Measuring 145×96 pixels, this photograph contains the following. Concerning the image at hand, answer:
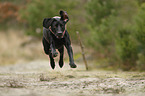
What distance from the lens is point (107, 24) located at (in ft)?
65.5

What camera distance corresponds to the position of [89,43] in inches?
875

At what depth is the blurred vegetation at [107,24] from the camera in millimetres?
16562

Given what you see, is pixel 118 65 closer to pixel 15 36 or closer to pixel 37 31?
pixel 37 31

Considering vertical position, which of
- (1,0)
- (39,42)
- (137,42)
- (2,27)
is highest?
(1,0)

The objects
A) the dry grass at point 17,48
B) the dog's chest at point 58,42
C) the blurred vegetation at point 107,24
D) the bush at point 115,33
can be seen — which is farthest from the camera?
the dry grass at point 17,48

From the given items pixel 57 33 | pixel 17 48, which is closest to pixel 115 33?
pixel 57 33

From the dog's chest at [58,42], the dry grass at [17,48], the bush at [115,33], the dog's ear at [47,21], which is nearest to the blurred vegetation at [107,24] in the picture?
the bush at [115,33]

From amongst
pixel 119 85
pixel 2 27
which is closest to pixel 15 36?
pixel 2 27

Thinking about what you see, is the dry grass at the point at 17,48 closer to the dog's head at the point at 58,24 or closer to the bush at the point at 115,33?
the bush at the point at 115,33

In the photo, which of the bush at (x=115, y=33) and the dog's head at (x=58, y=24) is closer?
the dog's head at (x=58, y=24)

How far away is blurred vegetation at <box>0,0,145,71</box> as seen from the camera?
16562 mm

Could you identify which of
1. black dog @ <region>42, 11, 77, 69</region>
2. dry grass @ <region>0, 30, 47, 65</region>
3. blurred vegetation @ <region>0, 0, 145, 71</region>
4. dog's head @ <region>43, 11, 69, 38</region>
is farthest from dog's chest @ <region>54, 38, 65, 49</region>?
dry grass @ <region>0, 30, 47, 65</region>

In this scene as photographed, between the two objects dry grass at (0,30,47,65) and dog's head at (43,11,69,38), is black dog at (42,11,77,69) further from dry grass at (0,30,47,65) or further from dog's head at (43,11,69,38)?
dry grass at (0,30,47,65)

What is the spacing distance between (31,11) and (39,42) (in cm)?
477
